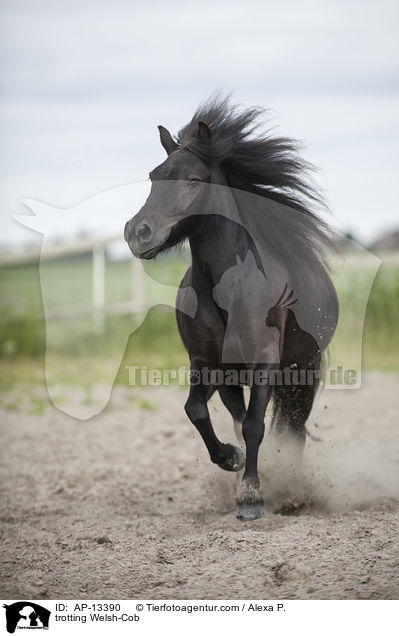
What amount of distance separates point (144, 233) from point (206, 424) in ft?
2.93

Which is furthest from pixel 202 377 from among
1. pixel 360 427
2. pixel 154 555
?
pixel 360 427

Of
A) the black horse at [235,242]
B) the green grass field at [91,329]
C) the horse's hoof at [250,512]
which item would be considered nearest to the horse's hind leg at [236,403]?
the black horse at [235,242]

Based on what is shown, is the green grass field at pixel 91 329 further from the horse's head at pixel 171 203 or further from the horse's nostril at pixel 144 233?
the horse's nostril at pixel 144 233

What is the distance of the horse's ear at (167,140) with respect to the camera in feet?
10.2

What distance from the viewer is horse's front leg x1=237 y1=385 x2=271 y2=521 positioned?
3021 mm

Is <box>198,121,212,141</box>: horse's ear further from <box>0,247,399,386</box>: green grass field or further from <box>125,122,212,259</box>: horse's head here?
<box>0,247,399,386</box>: green grass field

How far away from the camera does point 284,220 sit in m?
3.31

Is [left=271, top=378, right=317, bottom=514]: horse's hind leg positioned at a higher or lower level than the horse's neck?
lower

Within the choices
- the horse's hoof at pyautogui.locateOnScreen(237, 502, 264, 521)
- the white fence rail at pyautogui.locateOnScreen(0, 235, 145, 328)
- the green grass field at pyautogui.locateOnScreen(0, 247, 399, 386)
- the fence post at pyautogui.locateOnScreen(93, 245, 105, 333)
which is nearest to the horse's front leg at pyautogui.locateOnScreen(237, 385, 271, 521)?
the horse's hoof at pyautogui.locateOnScreen(237, 502, 264, 521)

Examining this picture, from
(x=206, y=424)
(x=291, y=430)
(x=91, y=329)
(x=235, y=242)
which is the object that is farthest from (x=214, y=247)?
(x=91, y=329)

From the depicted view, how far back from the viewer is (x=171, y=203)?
2.88 m

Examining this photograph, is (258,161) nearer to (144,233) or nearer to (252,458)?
(144,233)

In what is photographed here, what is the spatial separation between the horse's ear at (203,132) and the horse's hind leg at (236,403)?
118 centimetres

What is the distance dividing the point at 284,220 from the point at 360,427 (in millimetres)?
2592
